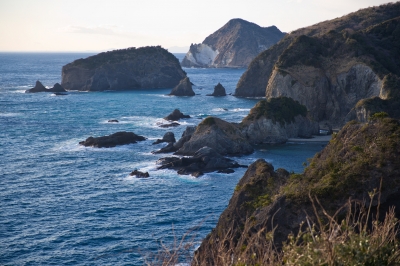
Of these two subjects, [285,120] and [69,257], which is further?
[285,120]

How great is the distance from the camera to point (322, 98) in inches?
3861

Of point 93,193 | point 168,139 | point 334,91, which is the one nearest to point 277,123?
point 168,139

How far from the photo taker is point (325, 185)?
30188 mm

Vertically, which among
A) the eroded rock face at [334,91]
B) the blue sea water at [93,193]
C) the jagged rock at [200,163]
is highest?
the eroded rock face at [334,91]

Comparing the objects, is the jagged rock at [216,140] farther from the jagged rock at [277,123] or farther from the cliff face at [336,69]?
the cliff face at [336,69]

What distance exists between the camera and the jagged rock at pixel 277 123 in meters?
A: 80.6

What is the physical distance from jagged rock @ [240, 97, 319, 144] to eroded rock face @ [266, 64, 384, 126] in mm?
11102

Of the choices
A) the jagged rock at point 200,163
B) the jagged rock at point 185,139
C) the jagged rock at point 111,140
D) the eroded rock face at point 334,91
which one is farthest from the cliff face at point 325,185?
the eroded rock face at point 334,91

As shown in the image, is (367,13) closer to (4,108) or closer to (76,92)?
(76,92)

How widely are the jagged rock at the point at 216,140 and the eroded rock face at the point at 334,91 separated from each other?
28.2 metres

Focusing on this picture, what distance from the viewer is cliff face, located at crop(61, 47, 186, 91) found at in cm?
16612

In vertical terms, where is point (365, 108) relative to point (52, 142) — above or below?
above

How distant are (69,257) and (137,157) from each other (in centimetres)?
3372

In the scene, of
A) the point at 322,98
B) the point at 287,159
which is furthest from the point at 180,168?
the point at 322,98
